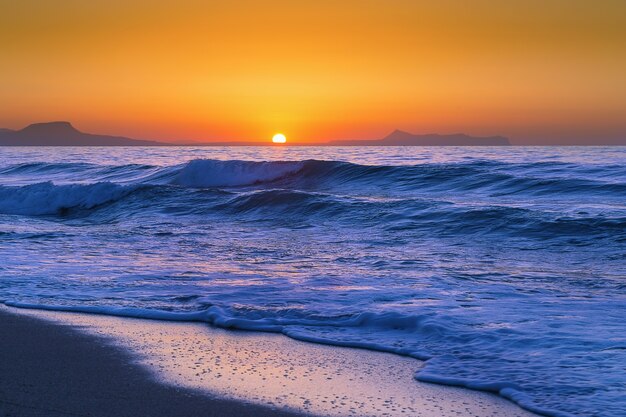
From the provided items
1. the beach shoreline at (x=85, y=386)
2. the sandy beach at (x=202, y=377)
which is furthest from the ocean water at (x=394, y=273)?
the beach shoreline at (x=85, y=386)

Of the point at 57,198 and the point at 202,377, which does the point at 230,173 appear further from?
the point at 202,377

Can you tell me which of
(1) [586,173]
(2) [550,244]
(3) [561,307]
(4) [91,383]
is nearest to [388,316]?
(3) [561,307]

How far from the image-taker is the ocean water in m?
5.31

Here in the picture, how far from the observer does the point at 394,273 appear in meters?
8.53

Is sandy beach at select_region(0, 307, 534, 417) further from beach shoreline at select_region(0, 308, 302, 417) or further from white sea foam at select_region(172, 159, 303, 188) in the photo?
white sea foam at select_region(172, 159, 303, 188)

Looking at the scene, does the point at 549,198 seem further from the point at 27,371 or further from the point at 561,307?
the point at 27,371

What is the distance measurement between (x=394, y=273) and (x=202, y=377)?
413 cm

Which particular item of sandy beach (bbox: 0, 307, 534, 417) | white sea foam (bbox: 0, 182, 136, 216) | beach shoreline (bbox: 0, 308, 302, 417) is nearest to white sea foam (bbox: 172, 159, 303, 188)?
white sea foam (bbox: 0, 182, 136, 216)

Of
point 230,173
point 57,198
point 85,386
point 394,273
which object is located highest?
point 230,173

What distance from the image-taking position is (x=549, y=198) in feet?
56.7

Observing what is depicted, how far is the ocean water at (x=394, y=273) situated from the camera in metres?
5.31

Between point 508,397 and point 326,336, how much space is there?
181cm

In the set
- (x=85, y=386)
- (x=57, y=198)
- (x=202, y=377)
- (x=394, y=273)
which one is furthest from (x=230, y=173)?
(x=85, y=386)

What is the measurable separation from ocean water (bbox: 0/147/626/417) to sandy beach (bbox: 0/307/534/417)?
0.30m
